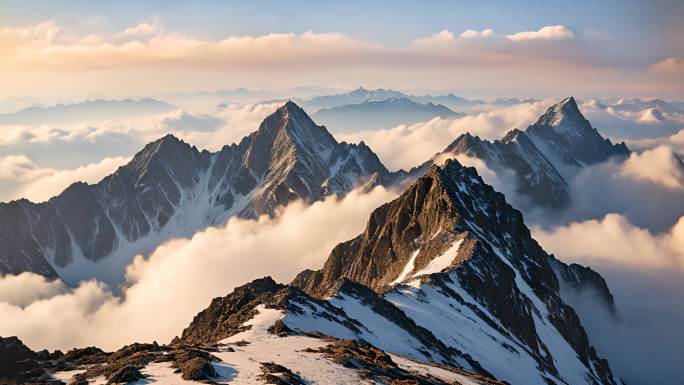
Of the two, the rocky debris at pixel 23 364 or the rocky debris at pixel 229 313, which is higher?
the rocky debris at pixel 229 313

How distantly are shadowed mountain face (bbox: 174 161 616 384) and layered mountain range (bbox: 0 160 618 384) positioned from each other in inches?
13.0

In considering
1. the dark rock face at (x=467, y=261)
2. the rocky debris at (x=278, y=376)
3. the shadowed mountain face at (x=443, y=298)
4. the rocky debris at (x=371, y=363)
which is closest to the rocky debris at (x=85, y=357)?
the shadowed mountain face at (x=443, y=298)

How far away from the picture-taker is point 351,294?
3551 inches

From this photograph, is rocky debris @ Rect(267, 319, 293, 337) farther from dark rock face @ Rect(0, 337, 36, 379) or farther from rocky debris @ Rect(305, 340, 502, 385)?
dark rock face @ Rect(0, 337, 36, 379)

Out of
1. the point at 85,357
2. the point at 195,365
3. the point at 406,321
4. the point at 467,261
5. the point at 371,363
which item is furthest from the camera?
the point at 467,261

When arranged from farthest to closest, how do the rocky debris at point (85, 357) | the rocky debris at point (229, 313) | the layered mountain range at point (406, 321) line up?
the rocky debris at point (229, 313)
the rocky debris at point (85, 357)
the layered mountain range at point (406, 321)

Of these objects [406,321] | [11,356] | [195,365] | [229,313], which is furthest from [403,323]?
[11,356]

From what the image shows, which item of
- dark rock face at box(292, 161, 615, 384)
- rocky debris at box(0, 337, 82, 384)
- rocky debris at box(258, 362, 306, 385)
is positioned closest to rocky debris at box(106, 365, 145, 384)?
rocky debris at box(0, 337, 82, 384)

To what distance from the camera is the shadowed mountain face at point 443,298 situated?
7681cm

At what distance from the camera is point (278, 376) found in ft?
137

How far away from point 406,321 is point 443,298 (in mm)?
19138

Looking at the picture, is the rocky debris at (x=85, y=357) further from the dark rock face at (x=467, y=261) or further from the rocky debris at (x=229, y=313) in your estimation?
the dark rock face at (x=467, y=261)

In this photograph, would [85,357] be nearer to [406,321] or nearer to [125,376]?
[125,376]

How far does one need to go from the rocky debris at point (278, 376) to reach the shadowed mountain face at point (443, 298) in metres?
17.6
